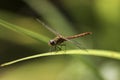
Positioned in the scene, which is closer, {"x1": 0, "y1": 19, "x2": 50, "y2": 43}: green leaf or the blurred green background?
{"x1": 0, "y1": 19, "x2": 50, "y2": 43}: green leaf

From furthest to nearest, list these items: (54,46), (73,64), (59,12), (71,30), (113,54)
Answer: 1. (59,12)
2. (71,30)
3. (73,64)
4. (54,46)
5. (113,54)

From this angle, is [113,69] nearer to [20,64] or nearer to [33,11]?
[20,64]

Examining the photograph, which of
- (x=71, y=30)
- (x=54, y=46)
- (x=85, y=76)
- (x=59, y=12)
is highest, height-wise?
(x=59, y=12)

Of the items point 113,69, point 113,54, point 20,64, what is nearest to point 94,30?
point 113,69

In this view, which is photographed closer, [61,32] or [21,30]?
[21,30]

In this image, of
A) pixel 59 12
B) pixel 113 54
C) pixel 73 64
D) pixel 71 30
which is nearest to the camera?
pixel 113 54

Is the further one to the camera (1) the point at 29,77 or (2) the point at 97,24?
(2) the point at 97,24

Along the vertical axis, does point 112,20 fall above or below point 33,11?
below

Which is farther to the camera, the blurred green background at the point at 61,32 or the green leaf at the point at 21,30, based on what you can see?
the blurred green background at the point at 61,32
